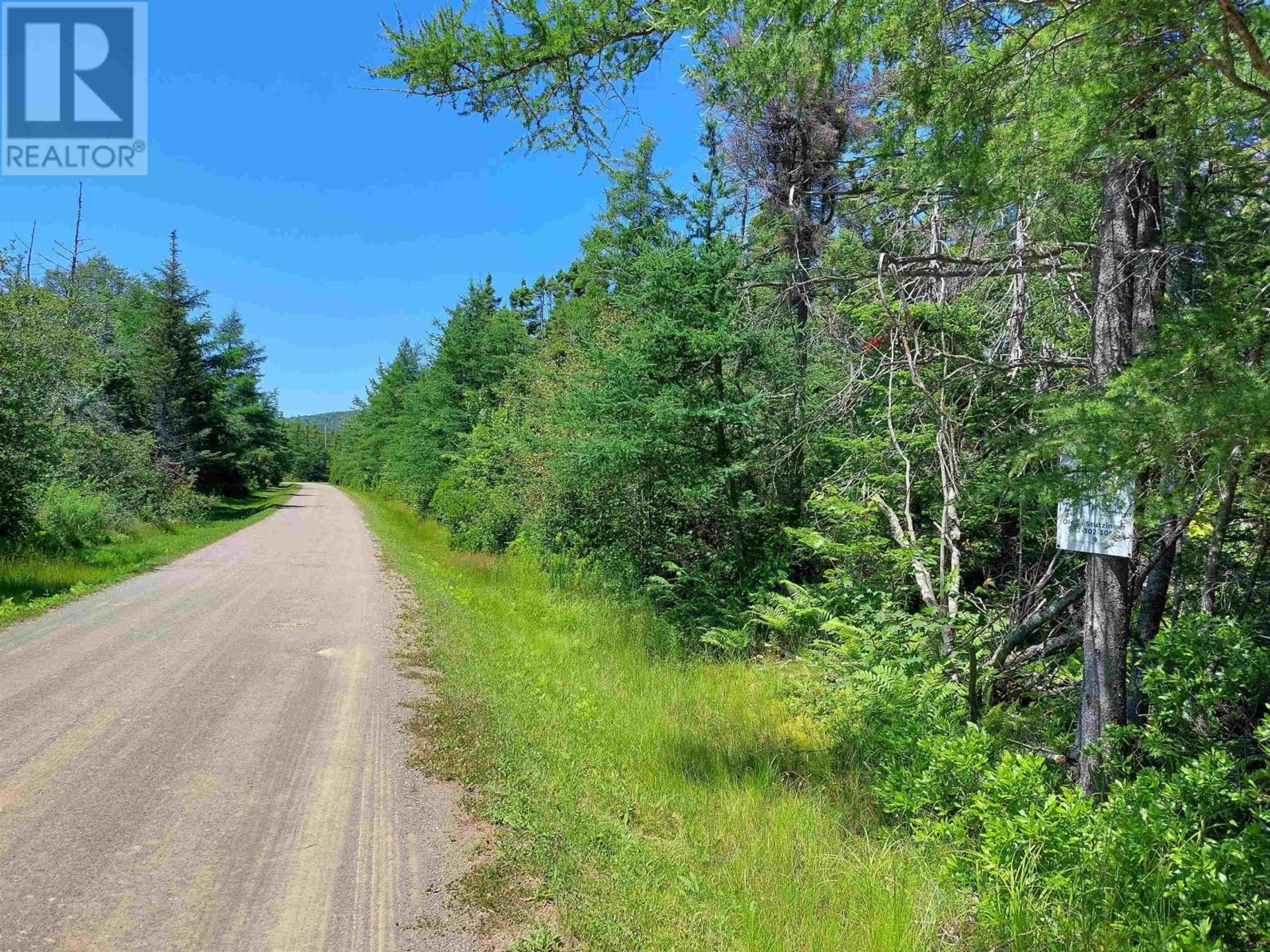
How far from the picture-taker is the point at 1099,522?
3061 millimetres

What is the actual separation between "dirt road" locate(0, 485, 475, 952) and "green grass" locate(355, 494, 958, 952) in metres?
0.39

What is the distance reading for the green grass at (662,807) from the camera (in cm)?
296

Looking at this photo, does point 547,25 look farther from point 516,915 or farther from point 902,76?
point 516,915

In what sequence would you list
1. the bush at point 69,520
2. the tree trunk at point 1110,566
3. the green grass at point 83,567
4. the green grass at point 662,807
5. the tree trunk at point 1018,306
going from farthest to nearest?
the bush at point 69,520 < the green grass at point 83,567 < the tree trunk at point 1018,306 < the tree trunk at point 1110,566 < the green grass at point 662,807

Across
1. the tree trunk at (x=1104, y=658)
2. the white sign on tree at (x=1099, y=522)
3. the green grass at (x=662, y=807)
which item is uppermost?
the white sign on tree at (x=1099, y=522)

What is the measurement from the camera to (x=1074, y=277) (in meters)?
4.77

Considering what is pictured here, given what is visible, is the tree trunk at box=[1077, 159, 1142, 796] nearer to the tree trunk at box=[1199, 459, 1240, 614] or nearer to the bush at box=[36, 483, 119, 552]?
the tree trunk at box=[1199, 459, 1240, 614]

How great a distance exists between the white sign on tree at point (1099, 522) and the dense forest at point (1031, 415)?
2.3 inches

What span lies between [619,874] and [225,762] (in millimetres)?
2898

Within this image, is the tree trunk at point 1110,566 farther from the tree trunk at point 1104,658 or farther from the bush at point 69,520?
the bush at point 69,520

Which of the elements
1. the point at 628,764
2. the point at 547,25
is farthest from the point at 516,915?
the point at 547,25

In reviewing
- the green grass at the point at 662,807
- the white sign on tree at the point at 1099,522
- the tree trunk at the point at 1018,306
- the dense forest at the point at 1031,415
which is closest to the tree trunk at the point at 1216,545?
the dense forest at the point at 1031,415

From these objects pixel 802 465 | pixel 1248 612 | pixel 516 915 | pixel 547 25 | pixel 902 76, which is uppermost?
pixel 547 25

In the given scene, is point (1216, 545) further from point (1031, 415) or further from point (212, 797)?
point (212, 797)
